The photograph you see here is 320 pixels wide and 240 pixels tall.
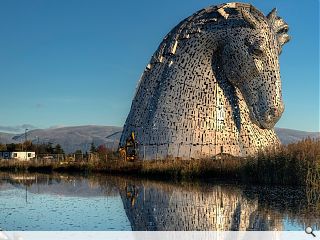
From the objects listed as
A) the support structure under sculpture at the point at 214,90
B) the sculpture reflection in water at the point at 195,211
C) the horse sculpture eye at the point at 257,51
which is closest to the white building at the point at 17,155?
the support structure under sculpture at the point at 214,90

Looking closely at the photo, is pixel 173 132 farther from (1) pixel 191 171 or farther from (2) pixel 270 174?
(2) pixel 270 174

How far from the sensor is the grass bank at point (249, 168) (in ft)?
51.4

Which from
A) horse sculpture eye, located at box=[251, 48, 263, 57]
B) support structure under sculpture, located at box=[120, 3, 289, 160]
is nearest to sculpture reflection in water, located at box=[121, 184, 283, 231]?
support structure under sculpture, located at box=[120, 3, 289, 160]

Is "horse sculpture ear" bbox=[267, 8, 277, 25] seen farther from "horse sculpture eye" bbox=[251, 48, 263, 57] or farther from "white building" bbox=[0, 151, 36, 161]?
"white building" bbox=[0, 151, 36, 161]

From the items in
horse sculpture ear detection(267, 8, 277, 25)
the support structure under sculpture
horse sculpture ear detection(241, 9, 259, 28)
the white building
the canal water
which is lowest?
the canal water

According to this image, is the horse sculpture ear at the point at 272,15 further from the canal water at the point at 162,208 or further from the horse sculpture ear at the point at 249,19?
the canal water at the point at 162,208

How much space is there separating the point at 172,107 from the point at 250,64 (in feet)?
13.4

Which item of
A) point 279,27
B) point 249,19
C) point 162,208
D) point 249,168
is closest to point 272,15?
point 279,27

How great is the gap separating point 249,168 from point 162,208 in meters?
7.44

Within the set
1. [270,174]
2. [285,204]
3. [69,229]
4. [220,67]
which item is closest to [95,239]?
[69,229]

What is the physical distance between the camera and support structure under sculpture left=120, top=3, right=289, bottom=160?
2591 centimetres

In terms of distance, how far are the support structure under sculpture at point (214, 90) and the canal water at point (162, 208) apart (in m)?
9.82

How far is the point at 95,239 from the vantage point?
7.80 metres

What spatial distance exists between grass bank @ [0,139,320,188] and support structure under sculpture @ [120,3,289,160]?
2.89 m
